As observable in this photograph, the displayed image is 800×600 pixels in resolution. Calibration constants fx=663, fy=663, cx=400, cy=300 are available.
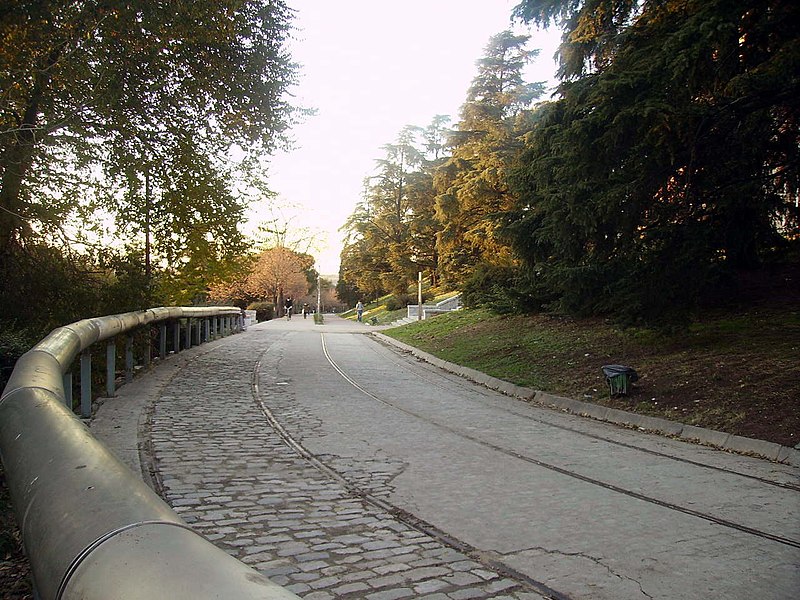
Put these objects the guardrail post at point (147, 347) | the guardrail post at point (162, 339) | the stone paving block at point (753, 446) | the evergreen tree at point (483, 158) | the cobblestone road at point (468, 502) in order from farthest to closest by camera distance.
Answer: the evergreen tree at point (483, 158) < the guardrail post at point (162, 339) < the guardrail post at point (147, 347) < the stone paving block at point (753, 446) < the cobblestone road at point (468, 502)

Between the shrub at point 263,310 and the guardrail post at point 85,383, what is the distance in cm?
5386

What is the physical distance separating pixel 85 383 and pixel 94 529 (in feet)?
25.9

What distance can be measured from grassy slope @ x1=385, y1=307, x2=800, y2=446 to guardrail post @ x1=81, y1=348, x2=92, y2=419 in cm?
788

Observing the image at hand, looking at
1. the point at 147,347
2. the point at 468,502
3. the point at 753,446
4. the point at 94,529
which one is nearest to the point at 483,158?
the point at 147,347

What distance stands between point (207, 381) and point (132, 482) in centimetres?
1157

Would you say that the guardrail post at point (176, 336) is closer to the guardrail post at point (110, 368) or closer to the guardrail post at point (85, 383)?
the guardrail post at point (110, 368)

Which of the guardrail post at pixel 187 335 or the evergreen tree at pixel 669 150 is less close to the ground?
the evergreen tree at pixel 669 150

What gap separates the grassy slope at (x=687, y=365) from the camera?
30.0 feet

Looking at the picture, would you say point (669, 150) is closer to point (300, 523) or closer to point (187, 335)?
point (300, 523)

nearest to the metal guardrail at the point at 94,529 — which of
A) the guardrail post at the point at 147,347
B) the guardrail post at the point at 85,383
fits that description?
the guardrail post at the point at 85,383

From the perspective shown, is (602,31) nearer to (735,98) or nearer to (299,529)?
(735,98)

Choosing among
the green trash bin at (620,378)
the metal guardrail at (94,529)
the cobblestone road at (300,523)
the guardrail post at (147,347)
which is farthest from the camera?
the guardrail post at (147,347)

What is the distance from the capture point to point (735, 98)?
10078 millimetres

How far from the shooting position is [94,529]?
173 centimetres
